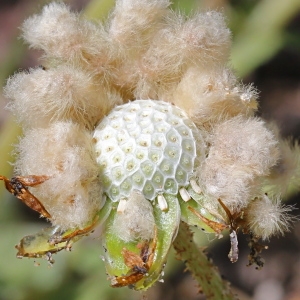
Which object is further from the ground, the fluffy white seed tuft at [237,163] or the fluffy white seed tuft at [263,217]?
the fluffy white seed tuft at [237,163]

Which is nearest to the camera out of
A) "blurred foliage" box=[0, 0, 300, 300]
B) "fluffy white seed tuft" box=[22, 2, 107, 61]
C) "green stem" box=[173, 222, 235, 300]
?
"fluffy white seed tuft" box=[22, 2, 107, 61]

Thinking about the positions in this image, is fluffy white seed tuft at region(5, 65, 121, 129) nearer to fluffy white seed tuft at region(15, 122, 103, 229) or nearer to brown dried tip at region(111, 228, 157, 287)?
fluffy white seed tuft at region(15, 122, 103, 229)

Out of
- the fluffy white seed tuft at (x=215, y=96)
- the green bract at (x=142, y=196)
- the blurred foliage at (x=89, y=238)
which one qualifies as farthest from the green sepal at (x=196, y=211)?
the blurred foliage at (x=89, y=238)

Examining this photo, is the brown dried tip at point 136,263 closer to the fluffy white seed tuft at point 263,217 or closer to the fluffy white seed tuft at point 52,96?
the fluffy white seed tuft at point 263,217

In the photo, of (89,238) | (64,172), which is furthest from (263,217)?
(89,238)

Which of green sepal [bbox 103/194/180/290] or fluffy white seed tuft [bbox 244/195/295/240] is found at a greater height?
green sepal [bbox 103/194/180/290]

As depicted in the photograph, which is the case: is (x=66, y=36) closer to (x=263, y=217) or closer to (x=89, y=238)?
(x=263, y=217)

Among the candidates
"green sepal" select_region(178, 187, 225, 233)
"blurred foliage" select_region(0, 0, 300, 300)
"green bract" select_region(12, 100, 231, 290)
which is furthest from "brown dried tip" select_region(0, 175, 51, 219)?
"blurred foliage" select_region(0, 0, 300, 300)

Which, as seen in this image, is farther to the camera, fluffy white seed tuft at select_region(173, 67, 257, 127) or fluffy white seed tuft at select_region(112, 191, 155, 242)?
fluffy white seed tuft at select_region(173, 67, 257, 127)
